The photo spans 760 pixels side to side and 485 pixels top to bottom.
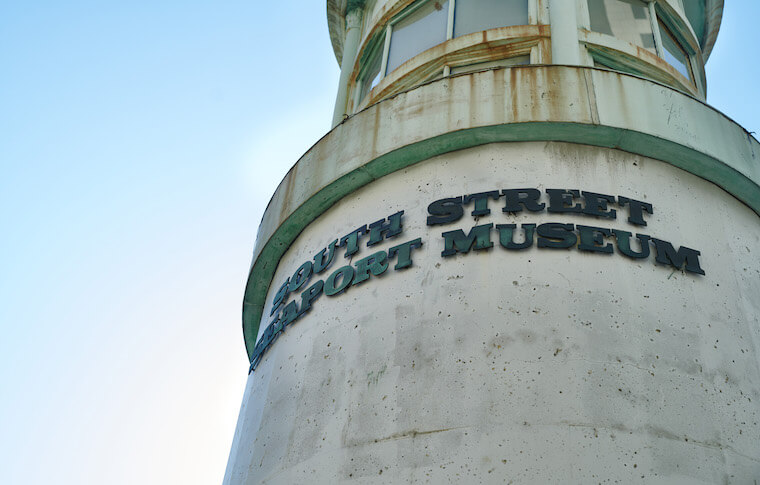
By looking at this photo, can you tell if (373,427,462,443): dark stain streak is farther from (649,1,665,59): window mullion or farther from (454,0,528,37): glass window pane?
(649,1,665,59): window mullion

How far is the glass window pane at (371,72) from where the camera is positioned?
1564cm

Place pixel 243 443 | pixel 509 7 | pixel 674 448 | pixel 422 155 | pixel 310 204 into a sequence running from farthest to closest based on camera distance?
pixel 509 7 → pixel 310 204 → pixel 422 155 → pixel 243 443 → pixel 674 448

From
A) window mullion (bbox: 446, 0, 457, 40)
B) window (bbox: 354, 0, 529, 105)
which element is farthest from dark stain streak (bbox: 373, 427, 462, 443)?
window mullion (bbox: 446, 0, 457, 40)

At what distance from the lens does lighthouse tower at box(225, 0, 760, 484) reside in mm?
7168

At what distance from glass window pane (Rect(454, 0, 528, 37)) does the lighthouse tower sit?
1569mm

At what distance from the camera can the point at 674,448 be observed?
697 centimetres

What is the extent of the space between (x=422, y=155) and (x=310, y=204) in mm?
1901

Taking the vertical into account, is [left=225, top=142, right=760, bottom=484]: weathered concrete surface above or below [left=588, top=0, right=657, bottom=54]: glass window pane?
below

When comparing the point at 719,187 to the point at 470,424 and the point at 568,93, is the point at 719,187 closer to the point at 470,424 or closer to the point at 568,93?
the point at 568,93

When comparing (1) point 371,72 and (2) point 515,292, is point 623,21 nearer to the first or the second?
(1) point 371,72

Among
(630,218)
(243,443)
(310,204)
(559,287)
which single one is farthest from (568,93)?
(243,443)

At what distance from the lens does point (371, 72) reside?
15977mm

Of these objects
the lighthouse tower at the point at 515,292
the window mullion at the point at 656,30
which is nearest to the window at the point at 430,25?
the lighthouse tower at the point at 515,292

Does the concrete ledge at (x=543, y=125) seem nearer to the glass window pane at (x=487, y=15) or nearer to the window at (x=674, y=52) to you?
the glass window pane at (x=487, y=15)
